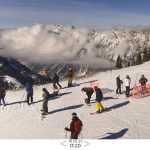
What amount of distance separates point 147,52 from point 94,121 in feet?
382

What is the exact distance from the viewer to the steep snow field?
2516cm

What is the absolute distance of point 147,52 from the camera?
463ft

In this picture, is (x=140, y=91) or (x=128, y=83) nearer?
(x=128, y=83)

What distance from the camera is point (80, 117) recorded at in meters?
29.3

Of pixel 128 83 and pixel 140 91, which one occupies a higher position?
pixel 128 83

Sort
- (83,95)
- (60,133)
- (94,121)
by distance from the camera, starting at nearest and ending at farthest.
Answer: (60,133), (94,121), (83,95)

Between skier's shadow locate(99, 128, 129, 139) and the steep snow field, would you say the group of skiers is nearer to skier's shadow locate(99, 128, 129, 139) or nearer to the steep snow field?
the steep snow field

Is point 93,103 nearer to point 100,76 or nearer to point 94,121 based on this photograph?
point 94,121

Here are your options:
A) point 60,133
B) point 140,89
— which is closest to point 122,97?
point 140,89

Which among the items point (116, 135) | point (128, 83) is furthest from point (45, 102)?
point (128, 83)

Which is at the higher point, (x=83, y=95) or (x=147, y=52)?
(x=147, y=52)

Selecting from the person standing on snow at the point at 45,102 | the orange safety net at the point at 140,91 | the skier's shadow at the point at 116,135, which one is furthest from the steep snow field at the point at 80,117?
the orange safety net at the point at 140,91

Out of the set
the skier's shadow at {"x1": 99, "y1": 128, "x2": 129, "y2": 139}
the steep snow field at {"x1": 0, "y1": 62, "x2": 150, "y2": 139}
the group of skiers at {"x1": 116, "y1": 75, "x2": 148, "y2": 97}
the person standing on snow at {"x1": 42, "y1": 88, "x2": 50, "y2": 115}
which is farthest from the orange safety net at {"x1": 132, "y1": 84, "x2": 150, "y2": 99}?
the skier's shadow at {"x1": 99, "y1": 128, "x2": 129, "y2": 139}

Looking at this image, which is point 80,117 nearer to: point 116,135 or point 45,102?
point 45,102
